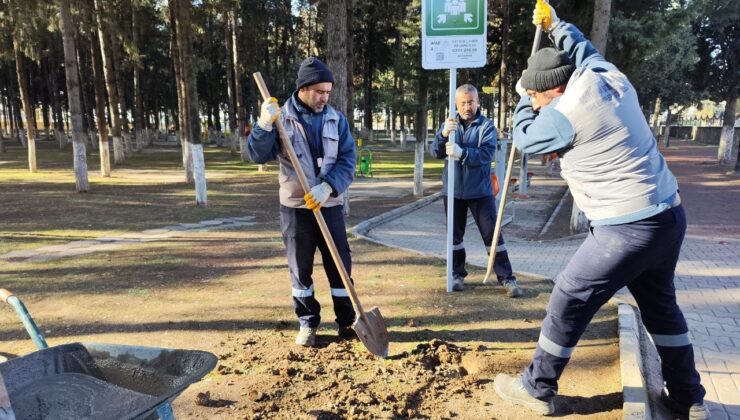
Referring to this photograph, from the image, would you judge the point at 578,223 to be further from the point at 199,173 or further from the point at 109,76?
the point at 109,76

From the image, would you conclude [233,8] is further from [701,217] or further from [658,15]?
[701,217]

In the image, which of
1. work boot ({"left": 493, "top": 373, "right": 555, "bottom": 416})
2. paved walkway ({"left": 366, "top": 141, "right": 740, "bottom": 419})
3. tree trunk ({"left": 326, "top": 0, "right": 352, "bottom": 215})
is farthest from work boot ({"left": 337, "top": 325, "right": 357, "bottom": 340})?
tree trunk ({"left": 326, "top": 0, "right": 352, "bottom": 215})

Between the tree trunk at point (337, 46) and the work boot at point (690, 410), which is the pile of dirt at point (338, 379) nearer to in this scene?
the work boot at point (690, 410)

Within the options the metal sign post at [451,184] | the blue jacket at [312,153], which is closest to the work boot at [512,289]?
the metal sign post at [451,184]

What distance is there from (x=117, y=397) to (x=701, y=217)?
1113 centimetres

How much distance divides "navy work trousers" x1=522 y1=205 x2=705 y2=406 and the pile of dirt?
634 mm

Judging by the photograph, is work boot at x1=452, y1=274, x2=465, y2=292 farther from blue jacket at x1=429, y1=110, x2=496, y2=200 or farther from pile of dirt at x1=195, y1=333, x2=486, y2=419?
pile of dirt at x1=195, y1=333, x2=486, y2=419

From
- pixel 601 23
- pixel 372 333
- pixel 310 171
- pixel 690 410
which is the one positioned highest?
pixel 601 23

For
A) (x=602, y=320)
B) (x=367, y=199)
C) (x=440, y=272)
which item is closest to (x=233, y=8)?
(x=367, y=199)

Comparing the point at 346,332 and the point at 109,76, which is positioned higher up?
the point at 109,76

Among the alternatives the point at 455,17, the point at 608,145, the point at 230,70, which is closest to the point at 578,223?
the point at 455,17

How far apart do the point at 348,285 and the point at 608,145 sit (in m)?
1.91

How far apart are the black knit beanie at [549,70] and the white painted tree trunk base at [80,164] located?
12859 mm

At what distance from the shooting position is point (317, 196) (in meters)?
3.34
